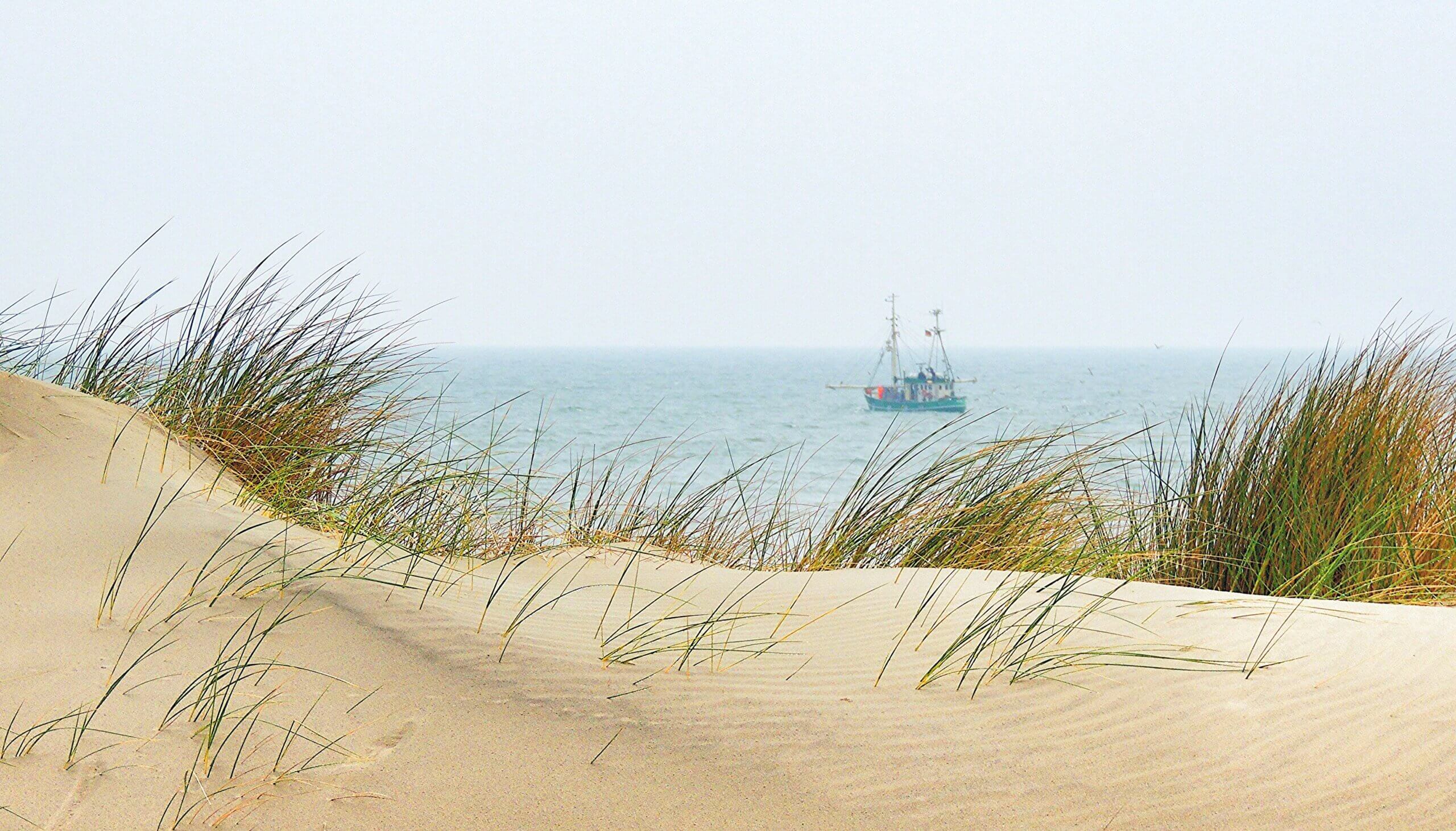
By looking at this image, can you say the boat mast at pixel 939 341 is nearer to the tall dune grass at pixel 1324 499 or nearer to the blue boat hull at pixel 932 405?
the blue boat hull at pixel 932 405

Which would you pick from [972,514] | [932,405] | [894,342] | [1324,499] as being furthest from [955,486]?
[932,405]

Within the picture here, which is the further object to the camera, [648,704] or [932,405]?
[932,405]

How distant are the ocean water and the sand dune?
3.33 m

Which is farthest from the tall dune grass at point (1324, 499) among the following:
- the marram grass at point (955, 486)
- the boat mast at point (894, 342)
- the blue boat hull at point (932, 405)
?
the blue boat hull at point (932, 405)

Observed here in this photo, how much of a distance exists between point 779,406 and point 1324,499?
43.7 metres

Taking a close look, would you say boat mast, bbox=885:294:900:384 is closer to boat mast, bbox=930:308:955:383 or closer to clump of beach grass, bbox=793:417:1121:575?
boat mast, bbox=930:308:955:383

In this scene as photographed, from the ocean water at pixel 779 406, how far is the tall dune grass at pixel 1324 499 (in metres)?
3.86

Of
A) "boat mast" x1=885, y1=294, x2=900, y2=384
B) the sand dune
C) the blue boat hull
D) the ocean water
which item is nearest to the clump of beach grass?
the sand dune

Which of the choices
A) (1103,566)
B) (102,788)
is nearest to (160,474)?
(102,788)

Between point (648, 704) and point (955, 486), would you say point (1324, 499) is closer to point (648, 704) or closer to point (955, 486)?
point (955, 486)

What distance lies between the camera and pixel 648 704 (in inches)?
88.2

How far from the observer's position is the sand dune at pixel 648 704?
1959mm

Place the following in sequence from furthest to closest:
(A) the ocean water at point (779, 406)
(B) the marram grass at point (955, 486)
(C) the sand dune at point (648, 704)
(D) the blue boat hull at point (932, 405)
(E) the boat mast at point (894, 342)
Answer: (D) the blue boat hull at point (932, 405) < (E) the boat mast at point (894, 342) < (A) the ocean water at point (779, 406) < (B) the marram grass at point (955, 486) < (C) the sand dune at point (648, 704)

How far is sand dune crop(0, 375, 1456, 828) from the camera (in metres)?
1.96
